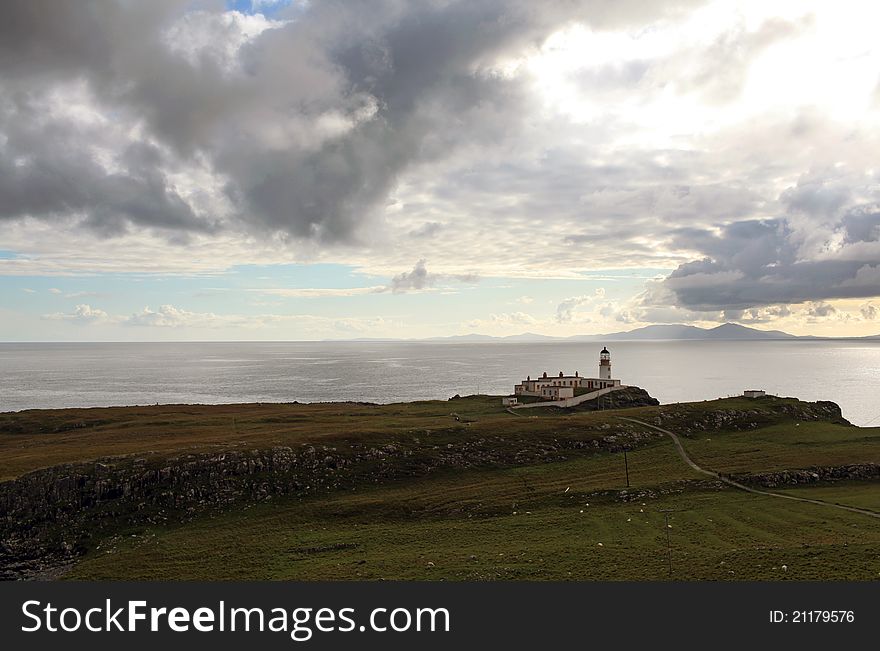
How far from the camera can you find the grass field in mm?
42344

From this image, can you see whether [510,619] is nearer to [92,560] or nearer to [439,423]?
[92,560]

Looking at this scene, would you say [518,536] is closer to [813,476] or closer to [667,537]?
[667,537]

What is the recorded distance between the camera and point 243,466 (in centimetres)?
7056

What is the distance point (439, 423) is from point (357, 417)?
24551 mm

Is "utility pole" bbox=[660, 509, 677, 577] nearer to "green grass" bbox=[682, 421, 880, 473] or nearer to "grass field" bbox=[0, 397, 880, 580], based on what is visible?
"grass field" bbox=[0, 397, 880, 580]

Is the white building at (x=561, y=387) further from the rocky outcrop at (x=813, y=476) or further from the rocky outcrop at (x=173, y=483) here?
the rocky outcrop at (x=813, y=476)

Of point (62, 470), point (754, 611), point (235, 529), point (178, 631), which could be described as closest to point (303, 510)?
point (235, 529)

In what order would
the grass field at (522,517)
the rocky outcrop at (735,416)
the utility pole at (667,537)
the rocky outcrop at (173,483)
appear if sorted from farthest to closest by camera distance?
1. the rocky outcrop at (735,416)
2. the rocky outcrop at (173,483)
3. the grass field at (522,517)
4. the utility pole at (667,537)

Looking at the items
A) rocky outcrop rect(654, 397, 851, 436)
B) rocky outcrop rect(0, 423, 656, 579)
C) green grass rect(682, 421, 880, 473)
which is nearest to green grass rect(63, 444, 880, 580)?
rocky outcrop rect(0, 423, 656, 579)

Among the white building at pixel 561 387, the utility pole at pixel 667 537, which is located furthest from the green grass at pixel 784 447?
the white building at pixel 561 387

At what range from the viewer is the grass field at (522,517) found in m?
42.3

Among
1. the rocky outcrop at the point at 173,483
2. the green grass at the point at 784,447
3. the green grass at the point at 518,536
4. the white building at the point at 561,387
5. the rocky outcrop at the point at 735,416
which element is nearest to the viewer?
the green grass at the point at 518,536

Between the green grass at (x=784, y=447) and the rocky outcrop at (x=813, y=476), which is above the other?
the green grass at (x=784, y=447)

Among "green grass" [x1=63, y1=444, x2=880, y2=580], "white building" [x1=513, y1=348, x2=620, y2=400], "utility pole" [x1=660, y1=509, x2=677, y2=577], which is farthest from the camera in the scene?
"white building" [x1=513, y1=348, x2=620, y2=400]
